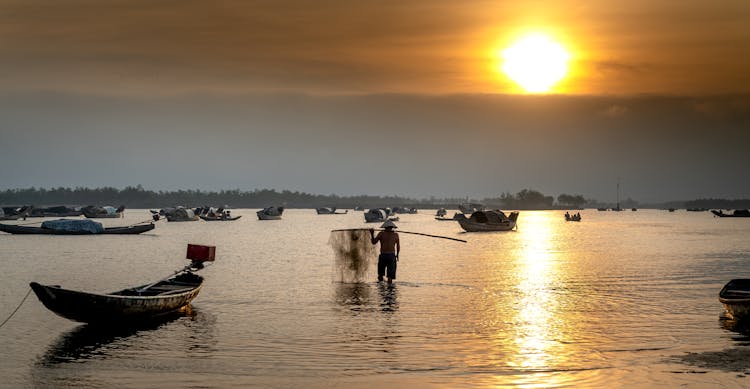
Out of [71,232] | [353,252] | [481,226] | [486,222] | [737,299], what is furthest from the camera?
[486,222]

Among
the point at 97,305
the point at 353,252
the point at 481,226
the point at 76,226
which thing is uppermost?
the point at 481,226

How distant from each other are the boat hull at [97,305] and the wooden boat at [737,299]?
51.7 ft

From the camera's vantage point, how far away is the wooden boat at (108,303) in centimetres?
2062

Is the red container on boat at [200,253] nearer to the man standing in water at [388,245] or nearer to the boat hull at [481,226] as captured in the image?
the man standing in water at [388,245]

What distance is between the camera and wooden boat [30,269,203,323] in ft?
67.7

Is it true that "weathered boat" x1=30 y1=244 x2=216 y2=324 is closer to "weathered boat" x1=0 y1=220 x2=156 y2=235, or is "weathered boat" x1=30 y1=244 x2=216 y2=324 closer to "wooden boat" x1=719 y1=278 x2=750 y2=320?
"wooden boat" x1=719 y1=278 x2=750 y2=320

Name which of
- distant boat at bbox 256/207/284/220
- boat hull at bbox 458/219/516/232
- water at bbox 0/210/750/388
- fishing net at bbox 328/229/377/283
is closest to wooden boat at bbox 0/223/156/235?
boat hull at bbox 458/219/516/232

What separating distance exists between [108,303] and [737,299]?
16.8 metres

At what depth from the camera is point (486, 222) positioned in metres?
107

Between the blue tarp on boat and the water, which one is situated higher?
the blue tarp on boat

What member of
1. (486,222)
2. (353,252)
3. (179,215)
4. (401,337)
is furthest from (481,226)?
(401,337)

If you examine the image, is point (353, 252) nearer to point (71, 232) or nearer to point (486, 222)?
point (71, 232)

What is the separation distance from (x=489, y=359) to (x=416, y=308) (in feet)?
30.5

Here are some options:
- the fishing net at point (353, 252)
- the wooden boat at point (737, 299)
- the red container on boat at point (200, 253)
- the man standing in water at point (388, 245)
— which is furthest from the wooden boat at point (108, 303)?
the wooden boat at point (737, 299)
